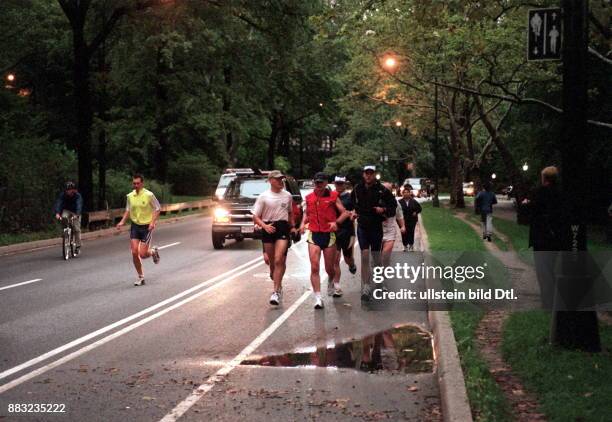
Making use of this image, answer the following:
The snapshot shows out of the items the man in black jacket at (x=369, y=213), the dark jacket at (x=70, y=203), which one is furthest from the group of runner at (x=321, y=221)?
the dark jacket at (x=70, y=203)

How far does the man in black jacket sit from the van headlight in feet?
29.9

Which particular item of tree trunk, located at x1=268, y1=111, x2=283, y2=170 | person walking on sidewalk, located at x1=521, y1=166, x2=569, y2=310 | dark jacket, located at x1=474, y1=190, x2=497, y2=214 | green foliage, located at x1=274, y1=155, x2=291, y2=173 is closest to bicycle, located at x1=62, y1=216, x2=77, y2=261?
dark jacket, located at x1=474, y1=190, x2=497, y2=214

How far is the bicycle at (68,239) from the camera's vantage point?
58.1 ft

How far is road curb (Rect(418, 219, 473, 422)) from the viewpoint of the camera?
5364 mm

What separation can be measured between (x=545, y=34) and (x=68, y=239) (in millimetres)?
13632

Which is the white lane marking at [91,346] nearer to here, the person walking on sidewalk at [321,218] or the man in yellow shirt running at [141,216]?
the man in yellow shirt running at [141,216]

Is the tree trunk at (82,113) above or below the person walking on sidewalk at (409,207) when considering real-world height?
above

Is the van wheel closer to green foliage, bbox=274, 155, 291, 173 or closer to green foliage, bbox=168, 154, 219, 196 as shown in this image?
green foliage, bbox=168, 154, 219, 196

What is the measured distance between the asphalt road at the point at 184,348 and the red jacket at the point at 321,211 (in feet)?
3.98

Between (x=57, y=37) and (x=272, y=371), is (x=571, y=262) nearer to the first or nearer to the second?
(x=272, y=371)

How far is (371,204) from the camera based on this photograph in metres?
10.9

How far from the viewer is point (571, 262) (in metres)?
7.03

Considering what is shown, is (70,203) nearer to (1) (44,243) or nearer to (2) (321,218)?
(1) (44,243)

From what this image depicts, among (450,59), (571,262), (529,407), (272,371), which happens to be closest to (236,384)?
(272,371)
